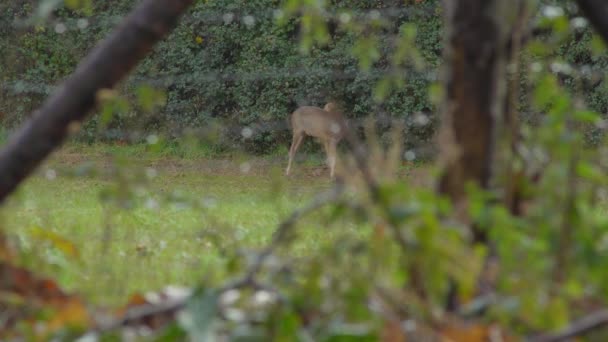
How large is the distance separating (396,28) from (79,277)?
13.2 m

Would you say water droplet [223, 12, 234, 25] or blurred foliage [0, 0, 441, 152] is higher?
water droplet [223, 12, 234, 25]

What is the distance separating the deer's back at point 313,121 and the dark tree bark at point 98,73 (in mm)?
16522

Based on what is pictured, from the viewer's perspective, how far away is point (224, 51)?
62.8 ft

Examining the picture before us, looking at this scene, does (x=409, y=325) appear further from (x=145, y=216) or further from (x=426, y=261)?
(x=145, y=216)

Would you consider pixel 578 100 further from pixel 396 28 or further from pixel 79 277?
pixel 396 28

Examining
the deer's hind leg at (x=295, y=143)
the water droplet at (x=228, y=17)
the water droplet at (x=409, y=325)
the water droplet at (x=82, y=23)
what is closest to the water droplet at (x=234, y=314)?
the water droplet at (x=409, y=325)

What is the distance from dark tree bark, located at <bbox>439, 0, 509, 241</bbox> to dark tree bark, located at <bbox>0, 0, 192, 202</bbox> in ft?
1.46

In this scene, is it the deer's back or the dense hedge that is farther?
the deer's back

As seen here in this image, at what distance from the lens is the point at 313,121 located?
19.1 meters

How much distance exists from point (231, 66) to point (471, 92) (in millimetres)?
17722

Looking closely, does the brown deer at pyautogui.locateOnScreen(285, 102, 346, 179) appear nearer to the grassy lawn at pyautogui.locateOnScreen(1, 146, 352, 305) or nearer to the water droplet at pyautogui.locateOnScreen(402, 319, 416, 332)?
the grassy lawn at pyautogui.locateOnScreen(1, 146, 352, 305)

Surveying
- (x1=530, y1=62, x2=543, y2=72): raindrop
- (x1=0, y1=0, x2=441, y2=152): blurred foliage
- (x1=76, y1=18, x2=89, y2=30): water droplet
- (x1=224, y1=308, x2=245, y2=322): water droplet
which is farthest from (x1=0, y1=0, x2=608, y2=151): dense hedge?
(x1=224, y1=308, x2=245, y2=322): water droplet

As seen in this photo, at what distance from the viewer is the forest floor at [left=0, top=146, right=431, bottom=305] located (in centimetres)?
196

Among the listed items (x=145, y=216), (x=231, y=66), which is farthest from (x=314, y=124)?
(x=145, y=216)
